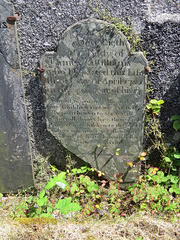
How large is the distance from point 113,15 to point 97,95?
74 centimetres

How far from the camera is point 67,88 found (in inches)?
78.2

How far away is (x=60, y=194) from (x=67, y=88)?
1.17 m

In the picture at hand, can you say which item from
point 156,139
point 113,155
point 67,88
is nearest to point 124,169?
point 113,155

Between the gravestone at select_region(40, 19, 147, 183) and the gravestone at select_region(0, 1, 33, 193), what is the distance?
10.5 inches

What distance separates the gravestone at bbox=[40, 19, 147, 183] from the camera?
1.83m

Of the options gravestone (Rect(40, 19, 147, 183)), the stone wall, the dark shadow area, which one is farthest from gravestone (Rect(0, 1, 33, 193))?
the dark shadow area

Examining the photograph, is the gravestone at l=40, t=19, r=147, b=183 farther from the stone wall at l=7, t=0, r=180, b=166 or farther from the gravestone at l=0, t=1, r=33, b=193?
the gravestone at l=0, t=1, r=33, b=193

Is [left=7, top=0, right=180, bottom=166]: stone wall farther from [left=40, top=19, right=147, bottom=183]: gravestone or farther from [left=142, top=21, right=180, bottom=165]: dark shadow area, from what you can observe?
[left=40, top=19, right=147, bottom=183]: gravestone

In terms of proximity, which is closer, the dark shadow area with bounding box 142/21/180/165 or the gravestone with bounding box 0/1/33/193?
the gravestone with bounding box 0/1/33/193

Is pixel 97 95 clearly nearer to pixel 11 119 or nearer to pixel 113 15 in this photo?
pixel 113 15

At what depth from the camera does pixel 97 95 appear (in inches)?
79.1

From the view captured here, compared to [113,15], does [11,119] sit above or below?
below

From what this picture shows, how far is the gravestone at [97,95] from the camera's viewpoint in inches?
72.1

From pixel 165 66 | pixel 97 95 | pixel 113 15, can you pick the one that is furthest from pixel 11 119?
pixel 165 66
